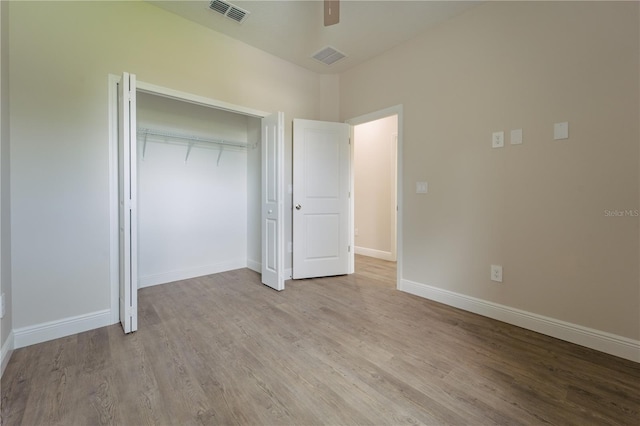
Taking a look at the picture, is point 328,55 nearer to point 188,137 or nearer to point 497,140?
point 188,137

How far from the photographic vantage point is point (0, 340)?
65.4 inches

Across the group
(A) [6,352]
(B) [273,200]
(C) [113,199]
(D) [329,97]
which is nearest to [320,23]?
(D) [329,97]

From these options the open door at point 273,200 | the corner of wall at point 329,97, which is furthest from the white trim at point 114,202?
the corner of wall at point 329,97

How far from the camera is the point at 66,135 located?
2123 mm

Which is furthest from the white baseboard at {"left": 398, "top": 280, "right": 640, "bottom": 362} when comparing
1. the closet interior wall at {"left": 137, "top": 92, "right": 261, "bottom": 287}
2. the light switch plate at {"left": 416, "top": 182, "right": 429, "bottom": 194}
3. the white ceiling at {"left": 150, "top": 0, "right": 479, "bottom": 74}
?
the white ceiling at {"left": 150, "top": 0, "right": 479, "bottom": 74}

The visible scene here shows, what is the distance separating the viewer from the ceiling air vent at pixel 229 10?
2520 mm

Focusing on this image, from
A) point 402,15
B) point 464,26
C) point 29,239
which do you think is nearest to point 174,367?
point 29,239

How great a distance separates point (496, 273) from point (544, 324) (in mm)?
490

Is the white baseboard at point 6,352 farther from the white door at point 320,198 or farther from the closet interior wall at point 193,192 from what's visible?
the white door at point 320,198

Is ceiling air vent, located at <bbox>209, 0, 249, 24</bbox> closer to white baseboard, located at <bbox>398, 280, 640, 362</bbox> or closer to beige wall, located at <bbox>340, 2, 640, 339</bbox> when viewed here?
beige wall, located at <bbox>340, 2, 640, 339</bbox>

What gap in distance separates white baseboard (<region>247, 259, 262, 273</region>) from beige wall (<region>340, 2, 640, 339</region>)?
2017 mm

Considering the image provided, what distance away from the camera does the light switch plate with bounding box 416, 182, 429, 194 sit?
2.94 metres

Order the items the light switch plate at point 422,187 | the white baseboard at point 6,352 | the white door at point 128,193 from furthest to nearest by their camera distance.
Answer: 1. the light switch plate at point 422,187
2. the white door at point 128,193
3. the white baseboard at point 6,352

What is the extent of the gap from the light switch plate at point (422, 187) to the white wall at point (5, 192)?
3.39m
